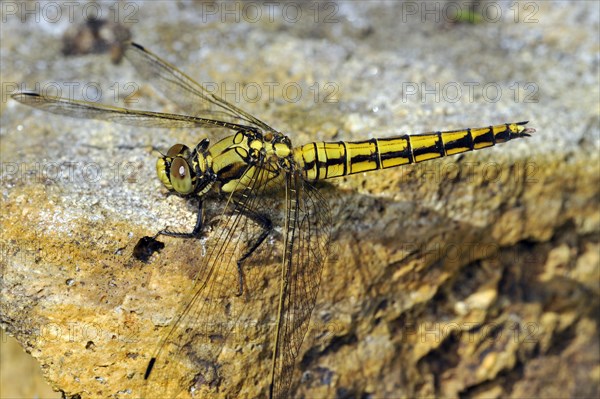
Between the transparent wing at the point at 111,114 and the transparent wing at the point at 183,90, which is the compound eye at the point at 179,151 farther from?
the transparent wing at the point at 183,90

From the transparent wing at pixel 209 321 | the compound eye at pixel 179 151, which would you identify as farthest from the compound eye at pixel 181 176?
the transparent wing at pixel 209 321

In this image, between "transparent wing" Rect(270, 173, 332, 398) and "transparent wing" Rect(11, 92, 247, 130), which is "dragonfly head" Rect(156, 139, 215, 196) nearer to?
"transparent wing" Rect(11, 92, 247, 130)

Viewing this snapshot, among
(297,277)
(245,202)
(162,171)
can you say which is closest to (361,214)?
(297,277)

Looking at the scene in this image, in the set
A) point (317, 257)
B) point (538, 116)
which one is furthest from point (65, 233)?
point (538, 116)

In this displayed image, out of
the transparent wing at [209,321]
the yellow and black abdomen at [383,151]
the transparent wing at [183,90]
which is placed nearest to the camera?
the transparent wing at [209,321]

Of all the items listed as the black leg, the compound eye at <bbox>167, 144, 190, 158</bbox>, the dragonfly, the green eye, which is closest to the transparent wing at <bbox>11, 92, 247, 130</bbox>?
the dragonfly

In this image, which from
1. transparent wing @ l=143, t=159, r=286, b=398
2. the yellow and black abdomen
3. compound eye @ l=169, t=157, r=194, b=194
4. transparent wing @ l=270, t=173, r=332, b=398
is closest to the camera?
transparent wing @ l=143, t=159, r=286, b=398

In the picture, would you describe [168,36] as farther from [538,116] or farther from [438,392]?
[438,392]

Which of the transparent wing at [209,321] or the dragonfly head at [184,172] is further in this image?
the dragonfly head at [184,172]
